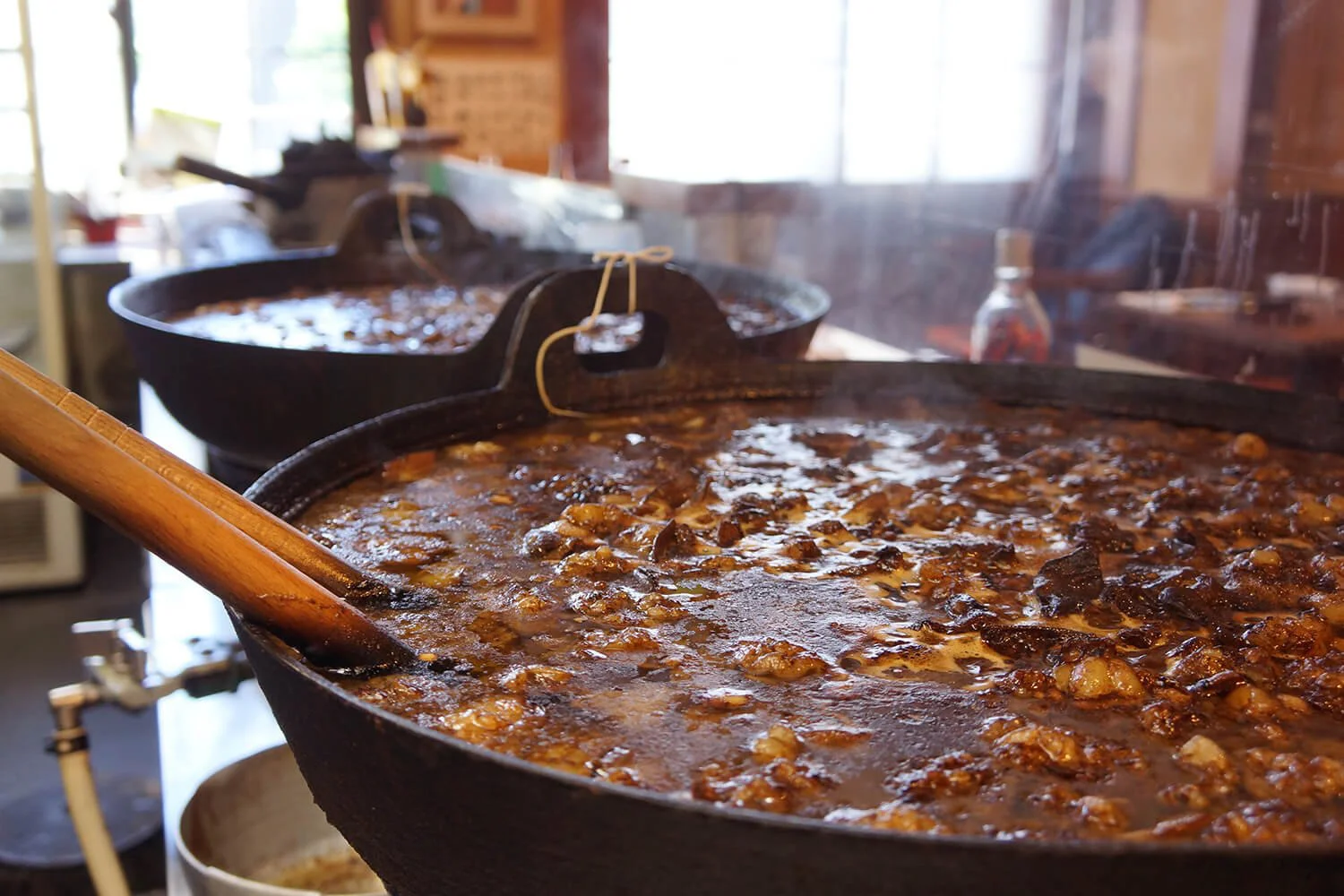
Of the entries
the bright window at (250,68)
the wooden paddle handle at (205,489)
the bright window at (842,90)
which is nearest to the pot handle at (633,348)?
the wooden paddle handle at (205,489)

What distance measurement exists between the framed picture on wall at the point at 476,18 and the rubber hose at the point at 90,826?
283 inches

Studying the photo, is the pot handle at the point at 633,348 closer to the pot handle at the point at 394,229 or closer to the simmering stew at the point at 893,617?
the simmering stew at the point at 893,617

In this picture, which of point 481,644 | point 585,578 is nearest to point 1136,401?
point 585,578

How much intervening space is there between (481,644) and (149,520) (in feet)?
1.01

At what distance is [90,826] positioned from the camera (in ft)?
6.17

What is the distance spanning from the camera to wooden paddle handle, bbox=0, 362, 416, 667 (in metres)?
0.81

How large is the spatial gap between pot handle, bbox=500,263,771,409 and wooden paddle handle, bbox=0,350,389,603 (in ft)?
1.98

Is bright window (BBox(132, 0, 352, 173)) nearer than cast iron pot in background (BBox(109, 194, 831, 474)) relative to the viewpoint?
No

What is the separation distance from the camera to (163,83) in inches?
336

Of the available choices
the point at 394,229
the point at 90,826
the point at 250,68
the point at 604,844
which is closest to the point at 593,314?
the point at 604,844

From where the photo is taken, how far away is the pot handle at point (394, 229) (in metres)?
2.88

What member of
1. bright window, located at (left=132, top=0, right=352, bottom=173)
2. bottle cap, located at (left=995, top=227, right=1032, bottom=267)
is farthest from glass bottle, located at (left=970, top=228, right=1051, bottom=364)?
bright window, located at (left=132, top=0, right=352, bottom=173)

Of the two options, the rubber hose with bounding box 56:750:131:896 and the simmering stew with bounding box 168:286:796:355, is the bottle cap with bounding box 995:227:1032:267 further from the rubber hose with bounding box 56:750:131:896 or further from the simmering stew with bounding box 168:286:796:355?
the rubber hose with bounding box 56:750:131:896

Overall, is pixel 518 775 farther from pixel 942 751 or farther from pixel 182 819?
pixel 182 819
